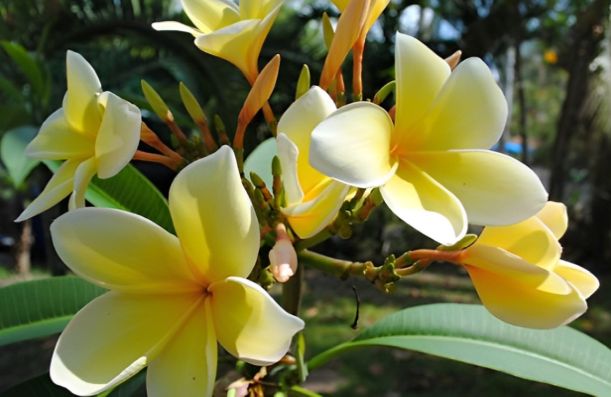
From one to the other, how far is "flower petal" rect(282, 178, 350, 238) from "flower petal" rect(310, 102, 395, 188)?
0.03 meters

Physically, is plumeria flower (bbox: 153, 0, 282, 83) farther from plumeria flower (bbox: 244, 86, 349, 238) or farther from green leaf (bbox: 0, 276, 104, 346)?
green leaf (bbox: 0, 276, 104, 346)

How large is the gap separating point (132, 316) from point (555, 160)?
546cm

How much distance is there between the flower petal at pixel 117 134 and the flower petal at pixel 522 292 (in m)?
0.33

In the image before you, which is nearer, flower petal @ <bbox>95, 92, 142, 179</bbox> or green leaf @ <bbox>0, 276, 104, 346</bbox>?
flower petal @ <bbox>95, 92, 142, 179</bbox>

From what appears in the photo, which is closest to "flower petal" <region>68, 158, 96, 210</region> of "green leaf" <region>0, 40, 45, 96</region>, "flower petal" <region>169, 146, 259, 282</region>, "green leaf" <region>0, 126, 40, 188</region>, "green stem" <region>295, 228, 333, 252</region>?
"flower petal" <region>169, 146, 259, 282</region>

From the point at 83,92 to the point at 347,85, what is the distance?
2675 millimetres

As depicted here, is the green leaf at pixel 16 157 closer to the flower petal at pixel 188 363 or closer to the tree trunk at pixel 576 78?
the flower petal at pixel 188 363

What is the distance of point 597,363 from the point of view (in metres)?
0.84

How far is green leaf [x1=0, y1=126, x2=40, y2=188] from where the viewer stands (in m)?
1.79

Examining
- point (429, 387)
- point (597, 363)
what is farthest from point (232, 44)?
point (429, 387)

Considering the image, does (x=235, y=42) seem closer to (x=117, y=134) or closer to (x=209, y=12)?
(x=209, y=12)

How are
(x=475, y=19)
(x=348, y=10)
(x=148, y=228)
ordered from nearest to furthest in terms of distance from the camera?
A: (x=148, y=228), (x=348, y=10), (x=475, y=19)

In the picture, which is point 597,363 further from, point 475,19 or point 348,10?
point 475,19

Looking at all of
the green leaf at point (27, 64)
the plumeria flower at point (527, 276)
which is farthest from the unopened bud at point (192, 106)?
the green leaf at point (27, 64)
